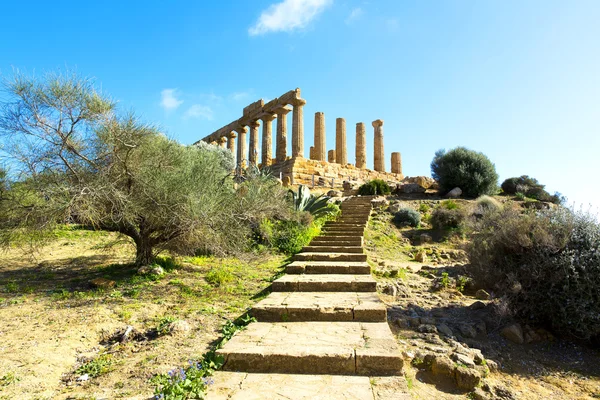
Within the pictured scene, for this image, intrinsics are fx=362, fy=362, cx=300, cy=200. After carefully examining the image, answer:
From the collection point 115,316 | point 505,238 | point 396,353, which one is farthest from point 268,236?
point 396,353

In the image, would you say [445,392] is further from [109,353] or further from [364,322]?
[109,353]

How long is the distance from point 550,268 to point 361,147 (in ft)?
68.5

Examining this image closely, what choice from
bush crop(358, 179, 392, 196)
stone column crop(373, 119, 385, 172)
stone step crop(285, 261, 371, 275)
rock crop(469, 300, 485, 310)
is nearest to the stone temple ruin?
stone column crop(373, 119, 385, 172)

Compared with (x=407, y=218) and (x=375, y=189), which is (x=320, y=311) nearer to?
(x=407, y=218)

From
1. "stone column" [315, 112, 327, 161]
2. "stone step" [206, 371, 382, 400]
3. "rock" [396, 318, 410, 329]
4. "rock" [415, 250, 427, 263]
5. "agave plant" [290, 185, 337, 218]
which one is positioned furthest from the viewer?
"stone column" [315, 112, 327, 161]

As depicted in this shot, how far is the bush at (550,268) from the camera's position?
4.35 metres

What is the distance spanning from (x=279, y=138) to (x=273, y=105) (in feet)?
6.55

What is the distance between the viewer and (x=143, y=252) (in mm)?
6777

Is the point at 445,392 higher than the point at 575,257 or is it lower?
lower

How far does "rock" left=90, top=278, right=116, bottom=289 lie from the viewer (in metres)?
5.90

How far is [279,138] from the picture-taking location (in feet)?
73.4

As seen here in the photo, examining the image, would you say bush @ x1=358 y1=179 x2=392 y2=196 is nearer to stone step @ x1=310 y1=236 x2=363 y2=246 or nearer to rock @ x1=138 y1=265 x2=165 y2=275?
stone step @ x1=310 y1=236 x2=363 y2=246

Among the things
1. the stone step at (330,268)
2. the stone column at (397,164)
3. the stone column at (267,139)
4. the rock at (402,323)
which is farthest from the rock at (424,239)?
the stone column at (397,164)

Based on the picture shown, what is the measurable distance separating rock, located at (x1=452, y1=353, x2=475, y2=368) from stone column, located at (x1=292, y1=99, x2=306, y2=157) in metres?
17.8
